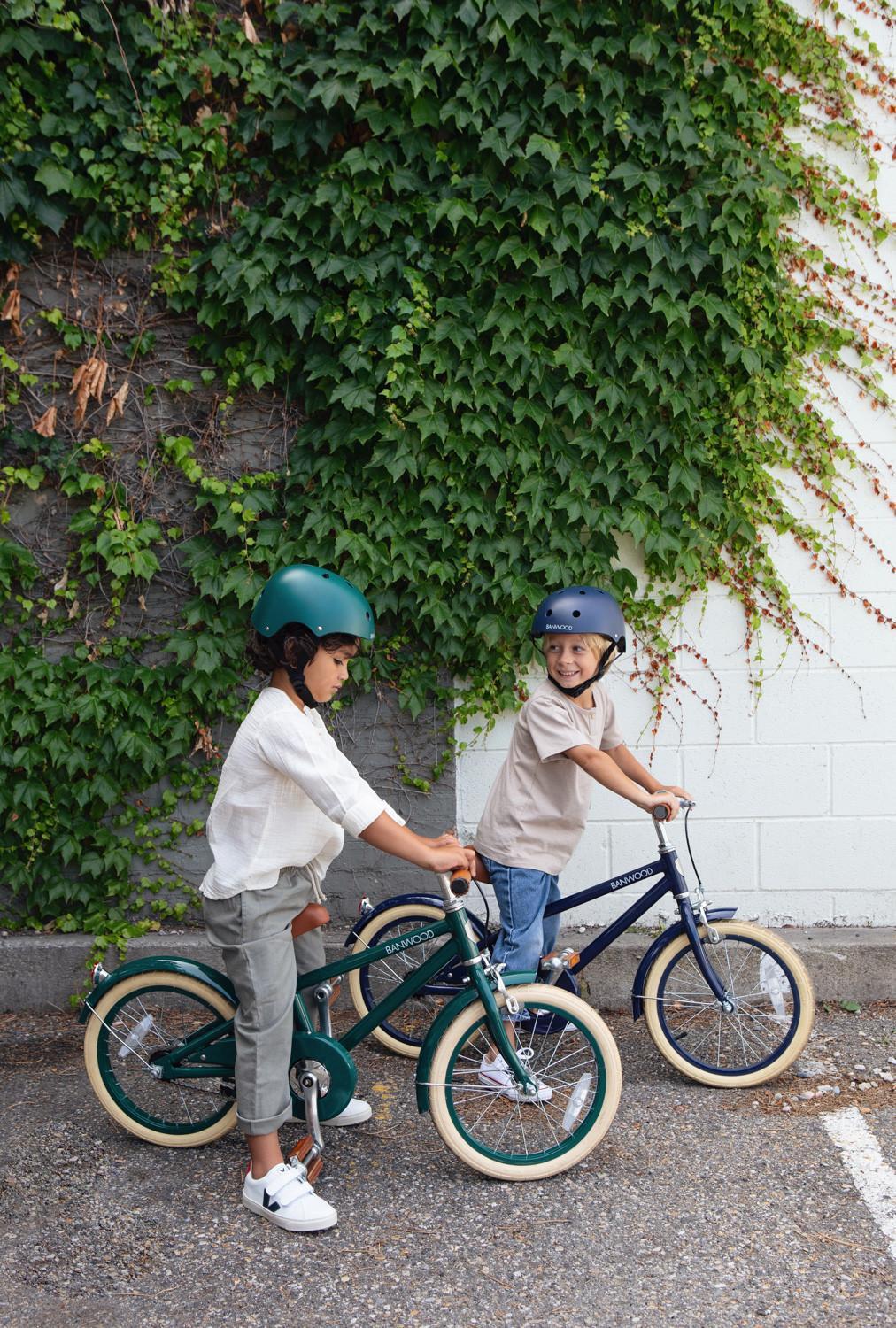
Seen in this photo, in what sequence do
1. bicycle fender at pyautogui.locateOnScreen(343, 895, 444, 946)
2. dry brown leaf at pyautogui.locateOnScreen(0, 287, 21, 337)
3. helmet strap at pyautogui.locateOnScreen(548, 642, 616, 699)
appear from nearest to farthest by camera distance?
helmet strap at pyautogui.locateOnScreen(548, 642, 616, 699), bicycle fender at pyautogui.locateOnScreen(343, 895, 444, 946), dry brown leaf at pyautogui.locateOnScreen(0, 287, 21, 337)

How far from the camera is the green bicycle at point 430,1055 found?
3.16 metres

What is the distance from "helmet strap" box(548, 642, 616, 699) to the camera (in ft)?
12.4

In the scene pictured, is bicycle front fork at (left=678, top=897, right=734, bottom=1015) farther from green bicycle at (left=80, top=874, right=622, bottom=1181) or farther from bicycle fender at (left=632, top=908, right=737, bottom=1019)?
green bicycle at (left=80, top=874, right=622, bottom=1181)

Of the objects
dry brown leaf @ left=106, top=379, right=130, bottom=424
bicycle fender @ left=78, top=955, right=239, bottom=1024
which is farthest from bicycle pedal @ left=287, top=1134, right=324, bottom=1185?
dry brown leaf @ left=106, top=379, right=130, bottom=424

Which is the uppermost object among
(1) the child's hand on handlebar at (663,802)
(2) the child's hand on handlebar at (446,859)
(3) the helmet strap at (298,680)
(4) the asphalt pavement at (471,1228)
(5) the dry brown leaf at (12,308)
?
(5) the dry brown leaf at (12,308)

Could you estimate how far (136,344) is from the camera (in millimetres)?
4516

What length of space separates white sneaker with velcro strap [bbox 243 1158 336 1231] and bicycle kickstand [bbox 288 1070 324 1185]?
0.19ft

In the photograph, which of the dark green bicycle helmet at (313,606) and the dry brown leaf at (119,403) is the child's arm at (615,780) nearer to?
the dark green bicycle helmet at (313,606)

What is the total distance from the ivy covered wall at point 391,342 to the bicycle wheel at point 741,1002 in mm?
1298

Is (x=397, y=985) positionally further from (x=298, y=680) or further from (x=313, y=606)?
(x=313, y=606)

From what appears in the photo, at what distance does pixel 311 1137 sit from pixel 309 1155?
5 centimetres

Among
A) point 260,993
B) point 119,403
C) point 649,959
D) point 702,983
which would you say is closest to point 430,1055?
point 260,993

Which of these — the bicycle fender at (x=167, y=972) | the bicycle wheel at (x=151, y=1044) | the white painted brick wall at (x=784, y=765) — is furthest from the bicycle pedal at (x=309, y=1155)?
the white painted brick wall at (x=784, y=765)

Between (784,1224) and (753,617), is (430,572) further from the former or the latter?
(784,1224)
